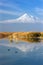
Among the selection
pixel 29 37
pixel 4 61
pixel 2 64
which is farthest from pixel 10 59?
pixel 29 37

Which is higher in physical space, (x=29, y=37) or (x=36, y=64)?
(x=29, y=37)

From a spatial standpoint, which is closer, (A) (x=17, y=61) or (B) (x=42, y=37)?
(A) (x=17, y=61)

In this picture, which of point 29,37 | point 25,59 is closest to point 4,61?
point 25,59

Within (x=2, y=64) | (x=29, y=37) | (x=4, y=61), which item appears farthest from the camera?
(x=29, y=37)

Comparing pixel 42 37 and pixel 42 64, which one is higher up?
pixel 42 37

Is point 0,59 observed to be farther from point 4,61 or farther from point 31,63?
point 31,63

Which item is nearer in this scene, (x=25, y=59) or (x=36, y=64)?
(x=36, y=64)

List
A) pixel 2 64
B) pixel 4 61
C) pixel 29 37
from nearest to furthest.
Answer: pixel 2 64 < pixel 4 61 < pixel 29 37

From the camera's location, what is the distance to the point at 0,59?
3.98 metres

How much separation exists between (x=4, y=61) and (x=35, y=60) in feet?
2.43

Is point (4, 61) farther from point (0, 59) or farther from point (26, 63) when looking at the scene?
point (26, 63)

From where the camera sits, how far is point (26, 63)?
12.1 feet

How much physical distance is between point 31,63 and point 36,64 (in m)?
0.16

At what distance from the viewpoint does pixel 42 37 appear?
33.9 feet
